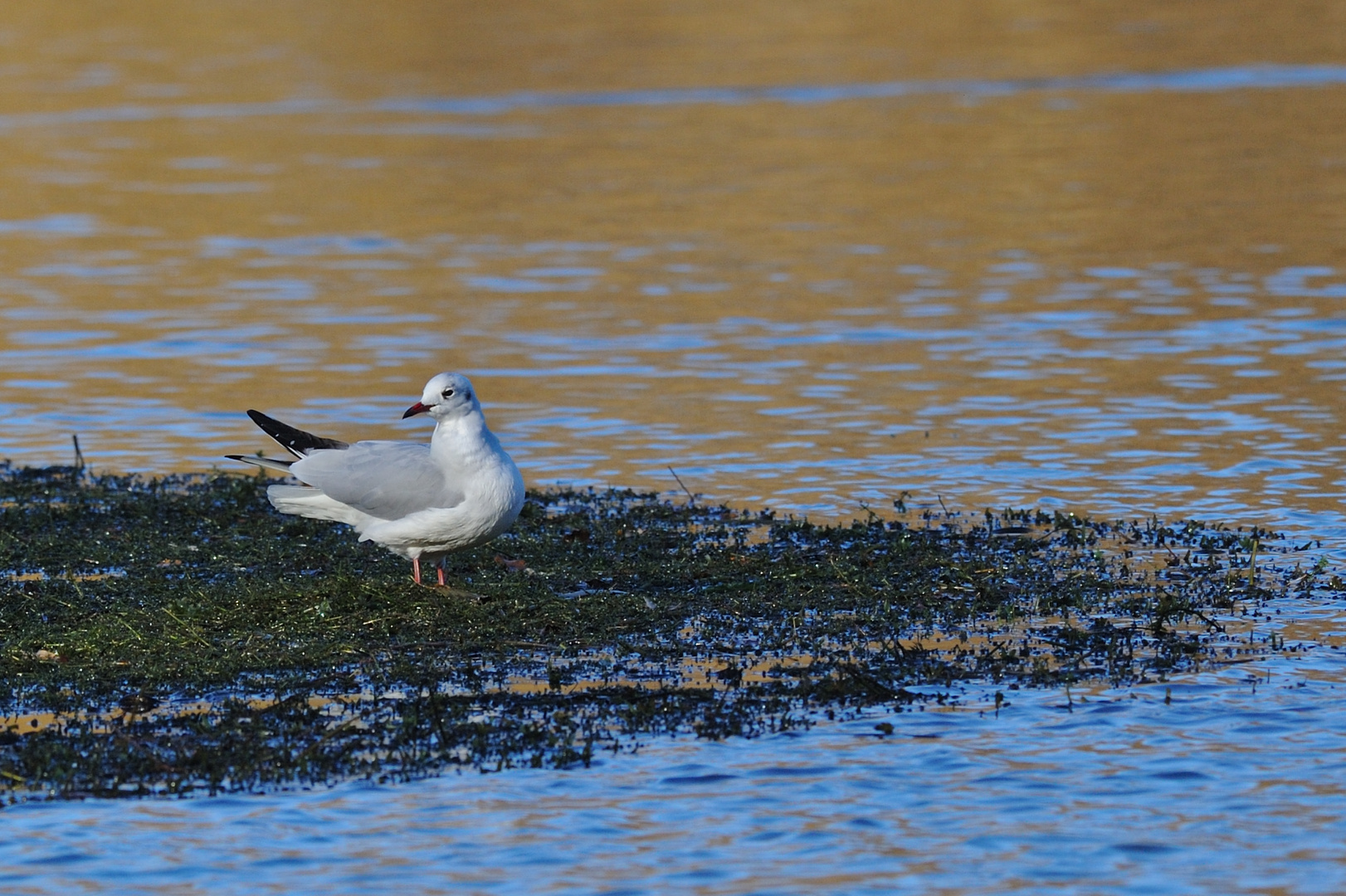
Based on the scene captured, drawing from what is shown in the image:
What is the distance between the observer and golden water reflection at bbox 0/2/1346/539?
1677cm

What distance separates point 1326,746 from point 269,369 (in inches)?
570

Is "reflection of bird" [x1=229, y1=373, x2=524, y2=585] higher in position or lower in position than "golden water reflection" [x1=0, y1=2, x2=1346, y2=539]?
lower

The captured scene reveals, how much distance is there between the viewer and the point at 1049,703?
31.2 feet

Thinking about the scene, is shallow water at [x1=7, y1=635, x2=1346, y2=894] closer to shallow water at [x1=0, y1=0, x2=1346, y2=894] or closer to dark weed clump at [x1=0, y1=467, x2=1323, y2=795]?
shallow water at [x1=0, y1=0, x2=1346, y2=894]

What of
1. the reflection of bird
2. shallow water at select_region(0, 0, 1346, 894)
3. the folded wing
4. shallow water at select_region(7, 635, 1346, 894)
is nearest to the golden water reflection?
shallow water at select_region(0, 0, 1346, 894)

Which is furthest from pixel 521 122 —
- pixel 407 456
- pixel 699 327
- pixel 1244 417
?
pixel 407 456

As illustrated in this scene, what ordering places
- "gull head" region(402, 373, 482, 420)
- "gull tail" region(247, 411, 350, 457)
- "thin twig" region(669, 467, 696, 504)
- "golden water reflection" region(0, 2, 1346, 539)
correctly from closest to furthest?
"gull head" region(402, 373, 482, 420), "gull tail" region(247, 411, 350, 457), "thin twig" region(669, 467, 696, 504), "golden water reflection" region(0, 2, 1346, 539)

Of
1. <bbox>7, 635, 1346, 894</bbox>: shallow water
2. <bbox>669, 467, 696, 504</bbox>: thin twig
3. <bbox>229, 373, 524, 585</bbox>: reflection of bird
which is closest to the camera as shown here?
<bbox>7, 635, 1346, 894</bbox>: shallow water

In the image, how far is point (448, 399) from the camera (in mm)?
11289

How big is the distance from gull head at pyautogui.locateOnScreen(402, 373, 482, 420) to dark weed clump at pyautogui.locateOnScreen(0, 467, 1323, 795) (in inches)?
45.5

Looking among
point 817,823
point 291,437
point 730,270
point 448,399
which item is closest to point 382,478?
point 448,399

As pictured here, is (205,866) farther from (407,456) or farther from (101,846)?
(407,456)

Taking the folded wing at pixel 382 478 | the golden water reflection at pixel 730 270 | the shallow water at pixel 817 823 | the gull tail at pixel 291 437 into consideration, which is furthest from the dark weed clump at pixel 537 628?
the golden water reflection at pixel 730 270

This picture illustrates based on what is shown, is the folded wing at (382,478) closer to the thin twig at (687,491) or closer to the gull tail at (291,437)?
the gull tail at (291,437)
